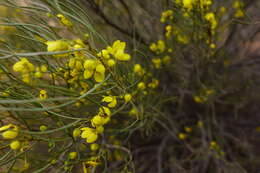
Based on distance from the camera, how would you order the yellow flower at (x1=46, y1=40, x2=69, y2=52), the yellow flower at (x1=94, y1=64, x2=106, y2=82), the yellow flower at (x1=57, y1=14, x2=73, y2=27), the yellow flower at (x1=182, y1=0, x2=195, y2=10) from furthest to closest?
the yellow flower at (x1=182, y1=0, x2=195, y2=10)
the yellow flower at (x1=57, y1=14, x2=73, y2=27)
the yellow flower at (x1=94, y1=64, x2=106, y2=82)
the yellow flower at (x1=46, y1=40, x2=69, y2=52)

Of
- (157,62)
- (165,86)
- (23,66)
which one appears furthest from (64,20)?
(165,86)

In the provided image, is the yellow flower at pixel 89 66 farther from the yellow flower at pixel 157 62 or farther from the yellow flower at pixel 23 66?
the yellow flower at pixel 157 62

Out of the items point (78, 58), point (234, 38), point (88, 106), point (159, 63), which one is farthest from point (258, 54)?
point (78, 58)

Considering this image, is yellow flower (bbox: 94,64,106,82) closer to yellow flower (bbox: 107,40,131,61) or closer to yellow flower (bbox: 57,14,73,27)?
yellow flower (bbox: 107,40,131,61)

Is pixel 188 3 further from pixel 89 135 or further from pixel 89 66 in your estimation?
pixel 89 135

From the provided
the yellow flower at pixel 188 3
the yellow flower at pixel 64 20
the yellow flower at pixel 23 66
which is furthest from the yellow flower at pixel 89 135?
the yellow flower at pixel 188 3

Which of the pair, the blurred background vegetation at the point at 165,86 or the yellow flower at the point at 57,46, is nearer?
the yellow flower at the point at 57,46

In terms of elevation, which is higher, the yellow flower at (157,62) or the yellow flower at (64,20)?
the yellow flower at (64,20)

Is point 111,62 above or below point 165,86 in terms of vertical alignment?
above

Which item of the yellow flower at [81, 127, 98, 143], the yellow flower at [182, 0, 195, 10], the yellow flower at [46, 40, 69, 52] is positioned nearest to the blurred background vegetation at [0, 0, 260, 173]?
the yellow flower at [182, 0, 195, 10]

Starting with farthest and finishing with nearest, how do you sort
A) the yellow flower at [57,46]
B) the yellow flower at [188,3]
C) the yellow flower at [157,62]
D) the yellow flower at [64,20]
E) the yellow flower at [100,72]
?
the yellow flower at [157,62]
the yellow flower at [188,3]
the yellow flower at [64,20]
the yellow flower at [100,72]
the yellow flower at [57,46]

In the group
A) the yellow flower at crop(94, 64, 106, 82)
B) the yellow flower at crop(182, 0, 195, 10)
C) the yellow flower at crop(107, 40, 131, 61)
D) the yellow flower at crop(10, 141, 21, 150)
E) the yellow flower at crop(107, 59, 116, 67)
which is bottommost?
the yellow flower at crop(10, 141, 21, 150)
